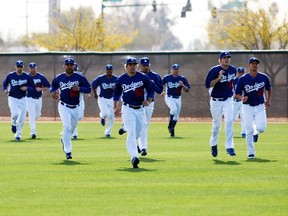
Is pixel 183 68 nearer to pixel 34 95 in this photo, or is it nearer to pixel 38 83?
pixel 34 95

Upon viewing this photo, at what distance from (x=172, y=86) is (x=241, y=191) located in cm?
1706

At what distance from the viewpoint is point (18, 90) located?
1173 inches

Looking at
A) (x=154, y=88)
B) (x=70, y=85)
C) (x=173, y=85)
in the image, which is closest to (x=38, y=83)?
(x=173, y=85)

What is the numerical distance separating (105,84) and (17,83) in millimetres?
3269

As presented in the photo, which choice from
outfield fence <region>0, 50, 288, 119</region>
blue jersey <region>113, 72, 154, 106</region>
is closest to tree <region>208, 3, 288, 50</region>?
outfield fence <region>0, 50, 288, 119</region>

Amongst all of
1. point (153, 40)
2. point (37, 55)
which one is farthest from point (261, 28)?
point (153, 40)

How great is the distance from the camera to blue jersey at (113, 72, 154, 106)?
1953 cm

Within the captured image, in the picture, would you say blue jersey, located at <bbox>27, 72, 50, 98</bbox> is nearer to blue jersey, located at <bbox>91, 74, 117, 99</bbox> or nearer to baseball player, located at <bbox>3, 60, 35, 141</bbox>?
baseball player, located at <bbox>3, 60, 35, 141</bbox>

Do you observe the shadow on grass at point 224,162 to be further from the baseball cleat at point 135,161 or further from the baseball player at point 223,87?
the baseball cleat at point 135,161

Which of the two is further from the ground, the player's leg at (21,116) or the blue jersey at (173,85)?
the blue jersey at (173,85)

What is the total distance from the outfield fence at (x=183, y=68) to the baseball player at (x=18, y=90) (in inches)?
624

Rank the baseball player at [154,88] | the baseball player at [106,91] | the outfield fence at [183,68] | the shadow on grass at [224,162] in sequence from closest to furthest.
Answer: the shadow on grass at [224,162]
the baseball player at [154,88]
the baseball player at [106,91]
the outfield fence at [183,68]

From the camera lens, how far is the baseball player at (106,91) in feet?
103

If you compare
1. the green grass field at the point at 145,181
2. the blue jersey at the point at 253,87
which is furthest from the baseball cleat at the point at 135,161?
the blue jersey at the point at 253,87
